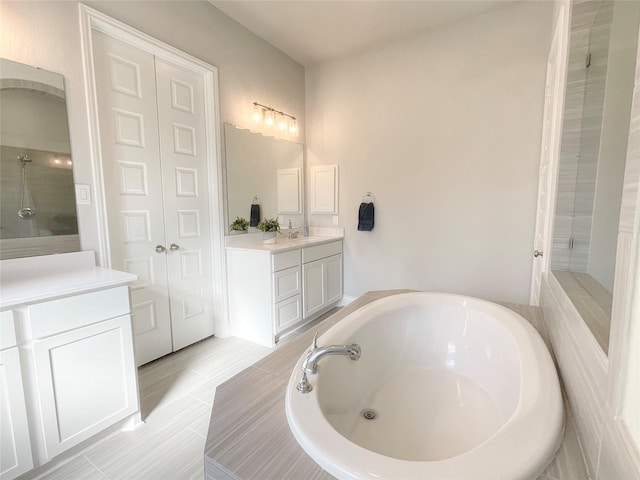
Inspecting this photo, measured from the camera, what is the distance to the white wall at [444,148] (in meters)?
2.42

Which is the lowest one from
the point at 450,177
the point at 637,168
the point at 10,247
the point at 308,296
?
the point at 308,296

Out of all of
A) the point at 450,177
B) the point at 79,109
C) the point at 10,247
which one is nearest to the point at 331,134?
the point at 450,177

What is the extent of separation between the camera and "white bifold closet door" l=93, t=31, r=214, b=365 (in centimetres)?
192

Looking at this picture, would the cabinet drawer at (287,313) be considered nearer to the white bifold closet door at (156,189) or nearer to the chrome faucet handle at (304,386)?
the white bifold closet door at (156,189)

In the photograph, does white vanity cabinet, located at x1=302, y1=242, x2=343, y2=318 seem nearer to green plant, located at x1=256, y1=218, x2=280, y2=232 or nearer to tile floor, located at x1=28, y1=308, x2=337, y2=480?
green plant, located at x1=256, y1=218, x2=280, y2=232

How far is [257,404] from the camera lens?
0.99 meters

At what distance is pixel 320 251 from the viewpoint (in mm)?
3014

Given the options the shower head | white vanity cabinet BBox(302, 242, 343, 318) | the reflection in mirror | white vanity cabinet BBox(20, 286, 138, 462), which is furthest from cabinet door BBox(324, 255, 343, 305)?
the shower head

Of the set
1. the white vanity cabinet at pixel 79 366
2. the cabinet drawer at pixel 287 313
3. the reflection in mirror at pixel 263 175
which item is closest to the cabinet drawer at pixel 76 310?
the white vanity cabinet at pixel 79 366

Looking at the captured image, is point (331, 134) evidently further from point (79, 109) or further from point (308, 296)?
point (79, 109)

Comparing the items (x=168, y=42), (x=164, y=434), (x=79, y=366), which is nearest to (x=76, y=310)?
(x=79, y=366)

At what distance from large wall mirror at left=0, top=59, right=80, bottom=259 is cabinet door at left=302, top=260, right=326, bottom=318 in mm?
1735

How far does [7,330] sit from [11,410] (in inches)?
12.6

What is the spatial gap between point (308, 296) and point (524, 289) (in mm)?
1868
